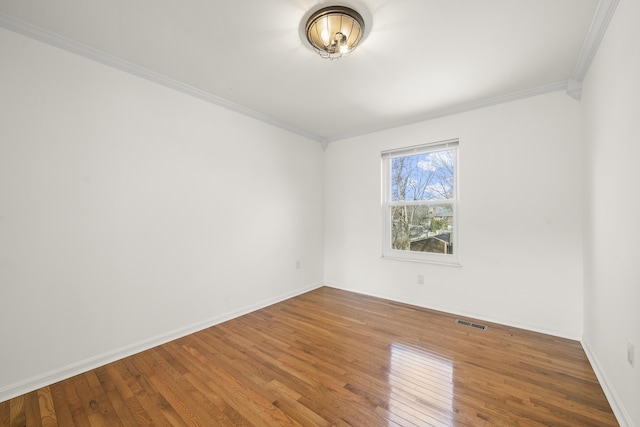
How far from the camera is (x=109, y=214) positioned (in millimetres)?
2260

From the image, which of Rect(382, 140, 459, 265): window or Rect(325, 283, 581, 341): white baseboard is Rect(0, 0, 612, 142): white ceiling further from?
Rect(325, 283, 581, 341): white baseboard

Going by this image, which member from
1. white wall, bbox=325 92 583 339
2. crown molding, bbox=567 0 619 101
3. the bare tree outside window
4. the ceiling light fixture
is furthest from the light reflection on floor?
crown molding, bbox=567 0 619 101

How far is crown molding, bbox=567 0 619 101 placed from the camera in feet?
5.47

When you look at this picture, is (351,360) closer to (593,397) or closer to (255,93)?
(593,397)

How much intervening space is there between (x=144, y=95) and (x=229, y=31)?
1.14 metres

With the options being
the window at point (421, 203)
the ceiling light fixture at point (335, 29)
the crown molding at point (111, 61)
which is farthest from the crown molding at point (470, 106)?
the ceiling light fixture at point (335, 29)

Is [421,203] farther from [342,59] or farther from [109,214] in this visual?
[109,214]

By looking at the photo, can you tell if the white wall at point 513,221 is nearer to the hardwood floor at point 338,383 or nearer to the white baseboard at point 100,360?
Result: the hardwood floor at point 338,383

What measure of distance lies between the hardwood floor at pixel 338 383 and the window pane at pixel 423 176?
5.47ft

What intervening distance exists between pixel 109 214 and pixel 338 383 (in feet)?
7.61

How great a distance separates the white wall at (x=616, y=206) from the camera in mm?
1405

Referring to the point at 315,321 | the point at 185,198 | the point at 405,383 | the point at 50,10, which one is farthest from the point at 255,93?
the point at 405,383

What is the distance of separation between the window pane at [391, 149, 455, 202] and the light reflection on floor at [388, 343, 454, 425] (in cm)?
200

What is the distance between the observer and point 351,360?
7.34 ft
